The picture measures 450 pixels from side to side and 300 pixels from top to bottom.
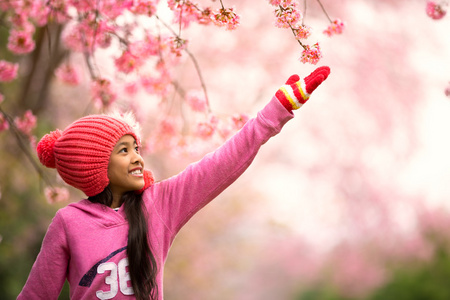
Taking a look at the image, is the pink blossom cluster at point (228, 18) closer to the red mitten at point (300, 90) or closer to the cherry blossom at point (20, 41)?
the red mitten at point (300, 90)

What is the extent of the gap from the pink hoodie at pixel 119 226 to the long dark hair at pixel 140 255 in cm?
3

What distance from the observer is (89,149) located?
1.76 metres

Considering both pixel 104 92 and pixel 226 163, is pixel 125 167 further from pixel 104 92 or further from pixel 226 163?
pixel 104 92

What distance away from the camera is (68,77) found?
12.3ft

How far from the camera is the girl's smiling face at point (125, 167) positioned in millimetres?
1786

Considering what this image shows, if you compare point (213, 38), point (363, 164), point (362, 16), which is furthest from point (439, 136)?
point (213, 38)

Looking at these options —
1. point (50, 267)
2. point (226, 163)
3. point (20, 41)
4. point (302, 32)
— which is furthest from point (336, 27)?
point (20, 41)

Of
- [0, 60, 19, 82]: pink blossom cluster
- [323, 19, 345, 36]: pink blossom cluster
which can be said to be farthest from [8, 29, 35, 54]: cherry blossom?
[323, 19, 345, 36]: pink blossom cluster

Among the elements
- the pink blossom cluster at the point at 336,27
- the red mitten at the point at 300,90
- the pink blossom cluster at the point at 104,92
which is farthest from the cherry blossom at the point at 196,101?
the red mitten at the point at 300,90

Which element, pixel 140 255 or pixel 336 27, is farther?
pixel 336 27

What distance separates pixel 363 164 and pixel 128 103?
4.52m

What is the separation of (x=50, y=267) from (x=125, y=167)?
39 cm

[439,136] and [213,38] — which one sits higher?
[213,38]

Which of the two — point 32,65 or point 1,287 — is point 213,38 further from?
point 1,287
